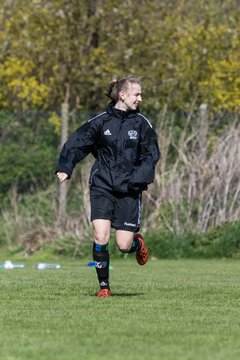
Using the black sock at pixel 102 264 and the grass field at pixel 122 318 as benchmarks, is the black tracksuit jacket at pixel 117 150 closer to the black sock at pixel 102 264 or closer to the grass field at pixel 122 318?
the black sock at pixel 102 264

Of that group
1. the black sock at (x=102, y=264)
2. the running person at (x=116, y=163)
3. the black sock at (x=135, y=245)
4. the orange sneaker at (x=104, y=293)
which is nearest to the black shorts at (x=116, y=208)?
the running person at (x=116, y=163)

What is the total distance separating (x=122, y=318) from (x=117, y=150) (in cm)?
211

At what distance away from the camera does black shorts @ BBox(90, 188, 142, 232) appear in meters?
9.68

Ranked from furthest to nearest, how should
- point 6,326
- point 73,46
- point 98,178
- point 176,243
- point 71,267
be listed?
point 73,46
point 176,243
point 71,267
point 98,178
point 6,326

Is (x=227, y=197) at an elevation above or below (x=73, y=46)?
below

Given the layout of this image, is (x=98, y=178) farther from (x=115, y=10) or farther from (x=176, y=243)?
(x=115, y=10)

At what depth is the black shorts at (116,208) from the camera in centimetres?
968

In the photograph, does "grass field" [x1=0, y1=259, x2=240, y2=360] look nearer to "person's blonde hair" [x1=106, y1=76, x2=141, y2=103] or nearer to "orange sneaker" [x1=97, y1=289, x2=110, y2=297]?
"orange sneaker" [x1=97, y1=289, x2=110, y2=297]

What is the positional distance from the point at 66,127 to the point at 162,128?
163 centimetres

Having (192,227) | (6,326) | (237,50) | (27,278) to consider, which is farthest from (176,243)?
(6,326)

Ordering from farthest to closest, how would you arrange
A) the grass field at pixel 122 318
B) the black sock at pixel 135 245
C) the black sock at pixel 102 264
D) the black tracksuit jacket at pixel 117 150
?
1. the black sock at pixel 135 245
2. the black sock at pixel 102 264
3. the black tracksuit jacket at pixel 117 150
4. the grass field at pixel 122 318

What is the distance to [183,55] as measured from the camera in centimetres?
2352

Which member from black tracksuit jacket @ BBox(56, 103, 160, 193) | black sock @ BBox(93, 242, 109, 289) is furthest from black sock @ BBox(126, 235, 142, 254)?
black tracksuit jacket @ BBox(56, 103, 160, 193)

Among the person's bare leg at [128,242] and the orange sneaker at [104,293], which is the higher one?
the person's bare leg at [128,242]
